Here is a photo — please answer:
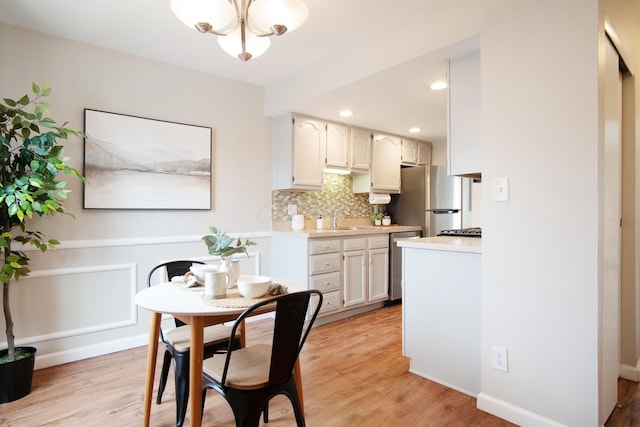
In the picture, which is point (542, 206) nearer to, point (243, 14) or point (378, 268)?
point (243, 14)

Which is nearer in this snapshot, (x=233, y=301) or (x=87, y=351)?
(x=233, y=301)

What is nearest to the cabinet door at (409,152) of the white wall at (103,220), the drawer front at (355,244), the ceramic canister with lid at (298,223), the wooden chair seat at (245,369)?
the drawer front at (355,244)

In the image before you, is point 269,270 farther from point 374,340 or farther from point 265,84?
point 265,84

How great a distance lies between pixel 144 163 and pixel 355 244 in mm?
2115

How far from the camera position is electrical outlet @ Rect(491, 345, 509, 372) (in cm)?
190

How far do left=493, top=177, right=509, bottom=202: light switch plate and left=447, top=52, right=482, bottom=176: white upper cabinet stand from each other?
369mm

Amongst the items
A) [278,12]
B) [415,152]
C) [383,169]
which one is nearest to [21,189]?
[278,12]

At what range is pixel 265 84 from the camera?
374cm

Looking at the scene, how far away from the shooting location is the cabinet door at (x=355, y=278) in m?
3.73

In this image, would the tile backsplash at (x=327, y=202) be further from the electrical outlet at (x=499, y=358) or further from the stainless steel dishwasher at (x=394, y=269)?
the electrical outlet at (x=499, y=358)

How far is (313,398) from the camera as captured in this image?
2.16 meters

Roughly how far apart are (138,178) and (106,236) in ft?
1.70

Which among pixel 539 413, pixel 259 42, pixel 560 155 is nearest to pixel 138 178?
pixel 259 42

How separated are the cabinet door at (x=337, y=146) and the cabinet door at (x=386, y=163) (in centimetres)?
47
